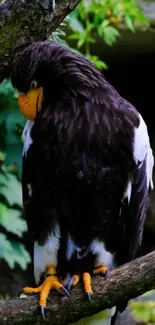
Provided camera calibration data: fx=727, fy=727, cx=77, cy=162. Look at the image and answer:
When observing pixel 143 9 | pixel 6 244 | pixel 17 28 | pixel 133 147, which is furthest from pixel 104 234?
pixel 143 9

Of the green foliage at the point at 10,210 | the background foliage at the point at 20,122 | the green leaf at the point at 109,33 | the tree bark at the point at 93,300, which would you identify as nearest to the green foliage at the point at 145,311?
the background foliage at the point at 20,122

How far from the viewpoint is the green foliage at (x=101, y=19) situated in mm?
3791

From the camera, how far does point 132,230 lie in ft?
6.95

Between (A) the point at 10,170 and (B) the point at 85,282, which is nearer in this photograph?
(B) the point at 85,282

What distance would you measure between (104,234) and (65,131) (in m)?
0.32

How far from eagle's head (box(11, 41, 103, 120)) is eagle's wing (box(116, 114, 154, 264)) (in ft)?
0.66

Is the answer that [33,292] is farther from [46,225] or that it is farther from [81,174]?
[81,174]

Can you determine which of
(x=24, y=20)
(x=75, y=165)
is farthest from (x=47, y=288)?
(x=24, y=20)

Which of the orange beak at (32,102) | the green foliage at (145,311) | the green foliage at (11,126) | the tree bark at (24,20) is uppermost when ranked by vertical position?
the tree bark at (24,20)

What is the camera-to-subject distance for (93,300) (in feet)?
6.06

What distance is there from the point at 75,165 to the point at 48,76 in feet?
0.87

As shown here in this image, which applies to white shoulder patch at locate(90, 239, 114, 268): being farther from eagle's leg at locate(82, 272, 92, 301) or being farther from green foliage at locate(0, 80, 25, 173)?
green foliage at locate(0, 80, 25, 173)

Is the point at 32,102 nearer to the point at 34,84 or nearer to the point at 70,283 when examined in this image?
the point at 34,84

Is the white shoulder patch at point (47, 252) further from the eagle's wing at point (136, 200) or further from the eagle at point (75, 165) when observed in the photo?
the eagle's wing at point (136, 200)
